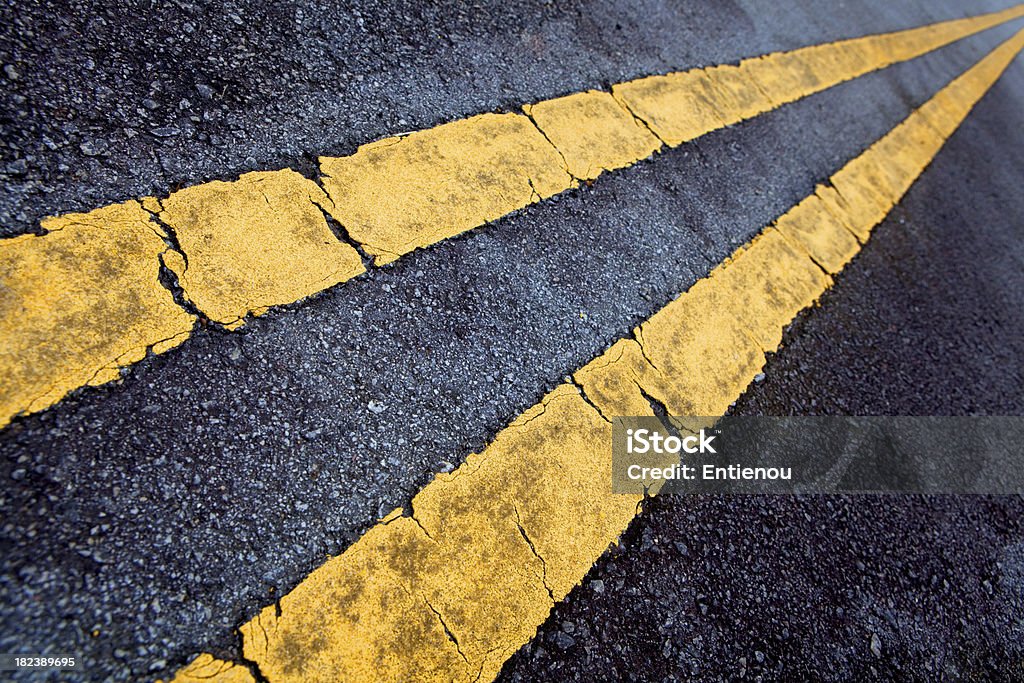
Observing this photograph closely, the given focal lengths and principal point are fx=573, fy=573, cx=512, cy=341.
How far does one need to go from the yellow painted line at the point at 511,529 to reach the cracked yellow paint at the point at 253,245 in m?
0.63

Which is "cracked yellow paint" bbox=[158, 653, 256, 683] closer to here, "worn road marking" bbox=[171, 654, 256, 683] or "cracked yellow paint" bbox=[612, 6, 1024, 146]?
"worn road marking" bbox=[171, 654, 256, 683]

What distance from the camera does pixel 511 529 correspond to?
4.62ft

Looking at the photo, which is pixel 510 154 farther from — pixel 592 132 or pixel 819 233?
pixel 819 233

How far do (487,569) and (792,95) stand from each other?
3.47m

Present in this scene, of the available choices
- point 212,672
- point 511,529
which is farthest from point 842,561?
point 212,672

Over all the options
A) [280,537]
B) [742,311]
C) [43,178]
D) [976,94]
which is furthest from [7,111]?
[976,94]

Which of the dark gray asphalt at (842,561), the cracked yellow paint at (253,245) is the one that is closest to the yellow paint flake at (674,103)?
the dark gray asphalt at (842,561)

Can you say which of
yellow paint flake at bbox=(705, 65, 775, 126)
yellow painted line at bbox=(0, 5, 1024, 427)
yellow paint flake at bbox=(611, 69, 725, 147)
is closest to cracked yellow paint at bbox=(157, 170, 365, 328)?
yellow painted line at bbox=(0, 5, 1024, 427)

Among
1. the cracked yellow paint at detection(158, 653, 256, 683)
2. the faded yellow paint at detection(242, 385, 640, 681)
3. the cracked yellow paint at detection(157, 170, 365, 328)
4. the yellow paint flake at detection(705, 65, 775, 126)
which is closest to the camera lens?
the cracked yellow paint at detection(158, 653, 256, 683)

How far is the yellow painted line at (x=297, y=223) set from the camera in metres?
1.22

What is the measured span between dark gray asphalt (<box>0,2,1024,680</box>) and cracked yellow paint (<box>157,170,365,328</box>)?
0.06 m

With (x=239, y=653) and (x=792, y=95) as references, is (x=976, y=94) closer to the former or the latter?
(x=792, y=95)

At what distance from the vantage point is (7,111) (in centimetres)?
138

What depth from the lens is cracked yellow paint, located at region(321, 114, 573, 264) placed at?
1.68 metres
